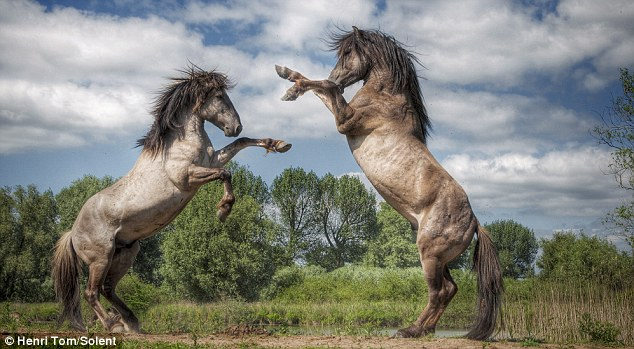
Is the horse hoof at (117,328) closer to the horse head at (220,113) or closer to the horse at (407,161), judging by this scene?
the horse head at (220,113)

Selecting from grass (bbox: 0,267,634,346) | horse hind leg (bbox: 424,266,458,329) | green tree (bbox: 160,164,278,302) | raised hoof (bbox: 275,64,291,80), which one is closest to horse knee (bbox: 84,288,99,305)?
grass (bbox: 0,267,634,346)

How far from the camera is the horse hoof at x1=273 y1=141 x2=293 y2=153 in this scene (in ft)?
28.7

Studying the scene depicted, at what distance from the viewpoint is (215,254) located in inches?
1216

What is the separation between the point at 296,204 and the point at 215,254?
25625 mm

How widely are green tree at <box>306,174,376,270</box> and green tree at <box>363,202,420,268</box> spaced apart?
4.11ft

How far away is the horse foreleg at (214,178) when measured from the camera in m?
8.41

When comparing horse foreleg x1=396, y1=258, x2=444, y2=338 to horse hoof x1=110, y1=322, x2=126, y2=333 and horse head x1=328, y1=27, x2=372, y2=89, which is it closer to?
horse head x1=328, y1=27, x2=372, y2=89

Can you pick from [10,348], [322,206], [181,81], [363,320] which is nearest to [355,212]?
[322,206]

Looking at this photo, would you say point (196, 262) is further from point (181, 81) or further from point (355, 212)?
point (355, 212)

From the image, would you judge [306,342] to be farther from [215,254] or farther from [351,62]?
[215,254]

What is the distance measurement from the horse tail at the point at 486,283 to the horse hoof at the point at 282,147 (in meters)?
3.04

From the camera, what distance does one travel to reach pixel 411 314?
26.8m

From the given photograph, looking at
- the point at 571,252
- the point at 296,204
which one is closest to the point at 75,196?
the point at 296,204

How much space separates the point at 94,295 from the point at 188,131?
9.26 ft
